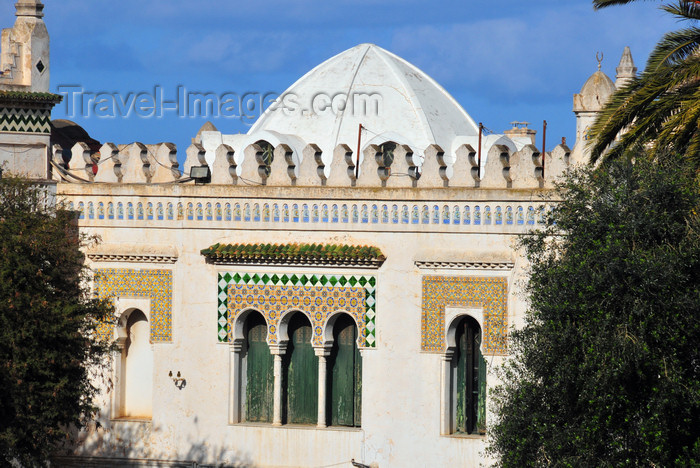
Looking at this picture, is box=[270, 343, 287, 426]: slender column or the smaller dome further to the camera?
box=[270, 343, 287, 426]: slender column

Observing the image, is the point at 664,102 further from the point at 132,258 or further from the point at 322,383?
the point at 132,258

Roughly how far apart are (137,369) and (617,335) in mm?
10280

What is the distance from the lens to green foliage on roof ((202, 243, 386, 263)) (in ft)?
73.6

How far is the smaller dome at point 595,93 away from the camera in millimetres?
22203

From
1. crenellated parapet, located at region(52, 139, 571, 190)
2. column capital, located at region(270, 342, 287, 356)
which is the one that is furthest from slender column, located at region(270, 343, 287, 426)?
crenellated parapet, located at region(52, 139, 571, 190)

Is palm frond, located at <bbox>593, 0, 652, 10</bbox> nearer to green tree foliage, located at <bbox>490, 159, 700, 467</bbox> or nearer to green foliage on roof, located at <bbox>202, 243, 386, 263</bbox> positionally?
green tree foliage, located at <bbox>490, 159, 700, 467</bbox>

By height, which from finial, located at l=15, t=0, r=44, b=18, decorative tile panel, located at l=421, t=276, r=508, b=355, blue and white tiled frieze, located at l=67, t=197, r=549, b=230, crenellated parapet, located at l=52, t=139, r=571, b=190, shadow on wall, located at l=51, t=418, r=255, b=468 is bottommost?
shadow on wall, located at l=51, t=418, r=255, b=468

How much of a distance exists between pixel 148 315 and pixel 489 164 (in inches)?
239

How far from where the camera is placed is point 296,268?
75.2 ft

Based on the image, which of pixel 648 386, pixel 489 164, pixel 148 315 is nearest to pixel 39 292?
pixel 148 315

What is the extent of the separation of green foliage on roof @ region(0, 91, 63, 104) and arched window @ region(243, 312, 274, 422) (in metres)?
4.77

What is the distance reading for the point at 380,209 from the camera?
22.6 m

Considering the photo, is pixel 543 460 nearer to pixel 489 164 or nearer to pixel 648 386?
pixel 648 386

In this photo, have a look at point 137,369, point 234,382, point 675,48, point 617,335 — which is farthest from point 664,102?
point 137,369
